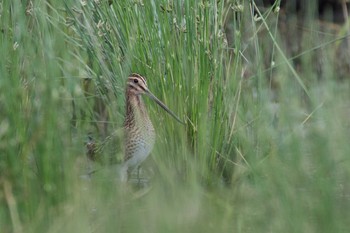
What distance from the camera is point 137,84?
5797 mm

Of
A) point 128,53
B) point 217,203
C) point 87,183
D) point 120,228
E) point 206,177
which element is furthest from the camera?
point 128,53

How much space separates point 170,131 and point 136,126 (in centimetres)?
20

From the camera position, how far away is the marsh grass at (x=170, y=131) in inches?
158

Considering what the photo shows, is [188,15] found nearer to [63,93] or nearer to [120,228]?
[63,93]

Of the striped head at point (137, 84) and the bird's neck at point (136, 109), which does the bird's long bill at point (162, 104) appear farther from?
the bird's neck at point (136, 109)

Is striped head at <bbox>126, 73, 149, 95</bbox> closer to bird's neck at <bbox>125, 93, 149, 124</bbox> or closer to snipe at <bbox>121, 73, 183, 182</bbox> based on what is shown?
snipe at <bbox>121, 73, 183, 182</bbox>

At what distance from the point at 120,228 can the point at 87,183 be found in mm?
834

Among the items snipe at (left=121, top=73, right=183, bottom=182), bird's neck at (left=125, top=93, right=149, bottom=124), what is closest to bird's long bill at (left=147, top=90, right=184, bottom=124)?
snipe at (left=121, top=73, right=183, bottom=182)

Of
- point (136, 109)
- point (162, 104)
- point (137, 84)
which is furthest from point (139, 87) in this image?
point (136, 109)

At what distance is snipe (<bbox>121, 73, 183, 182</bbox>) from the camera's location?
228 inches

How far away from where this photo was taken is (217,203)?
4512 millimetres

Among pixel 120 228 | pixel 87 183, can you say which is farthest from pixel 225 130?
pixel 120 228

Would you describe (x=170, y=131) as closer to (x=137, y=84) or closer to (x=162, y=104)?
(x=162, y=104)

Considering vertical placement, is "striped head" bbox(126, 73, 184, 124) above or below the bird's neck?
above
